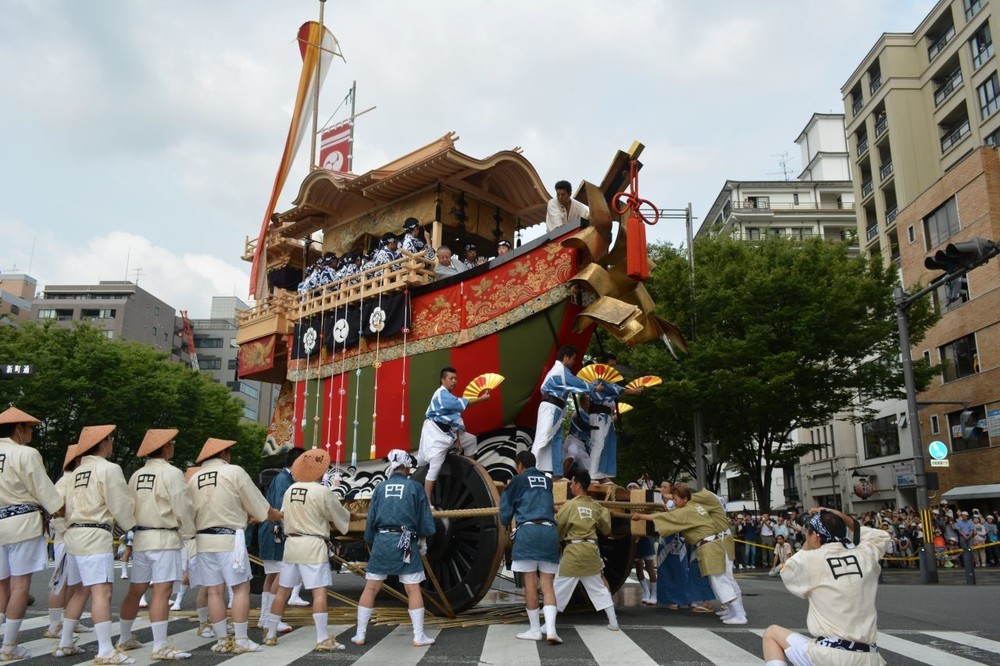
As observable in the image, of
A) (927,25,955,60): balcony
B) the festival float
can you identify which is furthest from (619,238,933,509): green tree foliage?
(927,25,955,60): balcony

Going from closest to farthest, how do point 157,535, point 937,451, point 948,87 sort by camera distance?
point 157,535, point 937,451, point 948,87

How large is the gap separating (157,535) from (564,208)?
217 inches

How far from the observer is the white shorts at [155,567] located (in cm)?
597

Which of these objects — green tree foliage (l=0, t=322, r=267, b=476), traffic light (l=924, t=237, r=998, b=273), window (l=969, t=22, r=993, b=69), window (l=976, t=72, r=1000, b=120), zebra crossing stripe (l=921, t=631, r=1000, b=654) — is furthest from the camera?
window (l=969, t=22, r=993, b=69)

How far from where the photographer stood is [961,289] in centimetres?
1113

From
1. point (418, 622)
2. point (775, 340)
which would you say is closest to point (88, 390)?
point (775, 340)

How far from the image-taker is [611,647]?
6.09 meters

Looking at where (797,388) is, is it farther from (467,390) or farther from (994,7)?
(994,7)

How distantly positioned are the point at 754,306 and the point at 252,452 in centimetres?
3039

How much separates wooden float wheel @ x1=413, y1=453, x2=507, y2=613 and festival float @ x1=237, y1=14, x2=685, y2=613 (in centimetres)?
2

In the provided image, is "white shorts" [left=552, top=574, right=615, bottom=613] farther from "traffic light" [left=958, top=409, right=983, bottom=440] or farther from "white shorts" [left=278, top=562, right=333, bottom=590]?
"traffic light" [left=958, top=409, right=983, bottom=440]

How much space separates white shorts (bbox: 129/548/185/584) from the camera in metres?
5.97

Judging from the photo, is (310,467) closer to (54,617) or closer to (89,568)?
(89,568)

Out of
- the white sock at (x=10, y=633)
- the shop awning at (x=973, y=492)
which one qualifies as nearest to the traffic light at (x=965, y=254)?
the white sock at (x=10, y=633)
